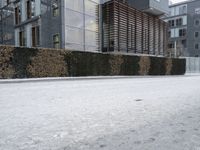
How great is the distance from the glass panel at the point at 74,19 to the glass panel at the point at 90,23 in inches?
30.4

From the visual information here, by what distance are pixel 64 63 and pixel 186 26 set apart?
42812mm

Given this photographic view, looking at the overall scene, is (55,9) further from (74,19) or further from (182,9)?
(182,9)

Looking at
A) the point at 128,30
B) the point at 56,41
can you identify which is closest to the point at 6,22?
the point at 56,41

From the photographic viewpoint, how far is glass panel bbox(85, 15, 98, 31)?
21.6 metres

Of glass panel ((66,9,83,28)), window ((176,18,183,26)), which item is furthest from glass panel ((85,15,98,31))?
window ((176,18,183,26))

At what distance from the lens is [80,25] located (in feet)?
68.5

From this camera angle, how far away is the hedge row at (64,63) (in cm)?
1354

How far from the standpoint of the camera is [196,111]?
4809 mm

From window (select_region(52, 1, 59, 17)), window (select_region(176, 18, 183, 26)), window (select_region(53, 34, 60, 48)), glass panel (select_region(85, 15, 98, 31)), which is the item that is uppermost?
window (select_region(176, 18, 183, 26))

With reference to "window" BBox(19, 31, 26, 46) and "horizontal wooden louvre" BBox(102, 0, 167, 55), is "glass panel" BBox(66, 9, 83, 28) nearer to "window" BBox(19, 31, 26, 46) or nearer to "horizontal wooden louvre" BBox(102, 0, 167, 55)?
"horizontal wooden louvre" BBox(102, 0, 167, 55)

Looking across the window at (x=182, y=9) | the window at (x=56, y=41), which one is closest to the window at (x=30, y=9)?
the window at (x=56, y=41)

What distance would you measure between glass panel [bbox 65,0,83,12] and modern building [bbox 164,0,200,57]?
32149 millimetres

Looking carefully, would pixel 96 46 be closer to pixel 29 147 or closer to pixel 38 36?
pixel 38 36

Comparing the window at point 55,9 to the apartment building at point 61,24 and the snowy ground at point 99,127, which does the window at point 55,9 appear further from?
the snowy ground at point 99,127
